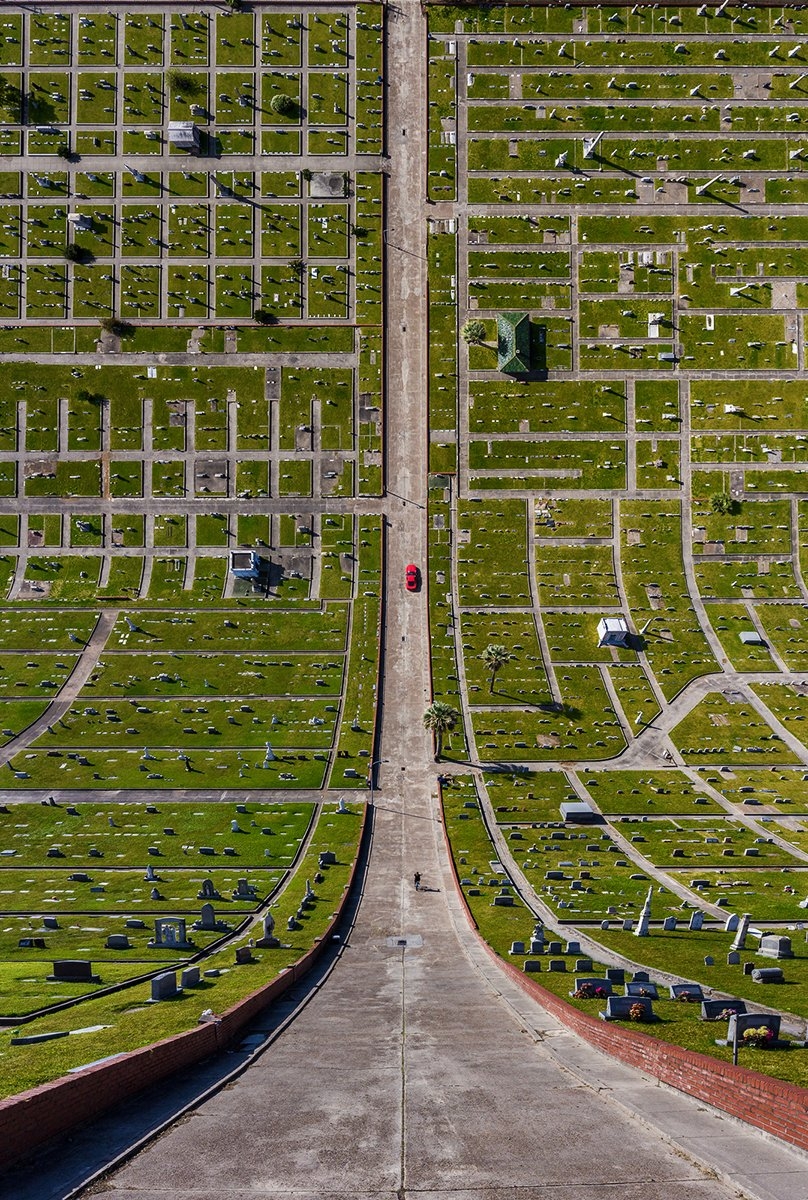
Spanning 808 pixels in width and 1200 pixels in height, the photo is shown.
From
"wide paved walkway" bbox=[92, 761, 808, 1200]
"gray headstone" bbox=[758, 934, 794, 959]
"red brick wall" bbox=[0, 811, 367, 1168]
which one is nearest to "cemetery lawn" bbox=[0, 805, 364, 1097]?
"red brick wall" bbox=[0, 811, 367, 1168]

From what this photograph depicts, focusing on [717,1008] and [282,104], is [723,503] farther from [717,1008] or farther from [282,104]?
[282,104]

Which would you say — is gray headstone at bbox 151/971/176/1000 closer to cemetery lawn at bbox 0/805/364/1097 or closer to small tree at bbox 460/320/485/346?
cemetery lawn at bbox 0/805/364/1097

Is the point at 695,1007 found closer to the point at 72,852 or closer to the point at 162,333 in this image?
the point at 72,852

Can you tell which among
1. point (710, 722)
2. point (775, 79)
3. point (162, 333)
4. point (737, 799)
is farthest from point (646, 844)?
point (775, 79)

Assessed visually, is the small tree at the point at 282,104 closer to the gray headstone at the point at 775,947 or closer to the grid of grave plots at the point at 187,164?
the grid of grave plots at the point at 187,164

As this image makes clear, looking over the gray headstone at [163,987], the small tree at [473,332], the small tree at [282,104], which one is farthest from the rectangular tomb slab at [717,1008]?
the small tree at [282,104]
